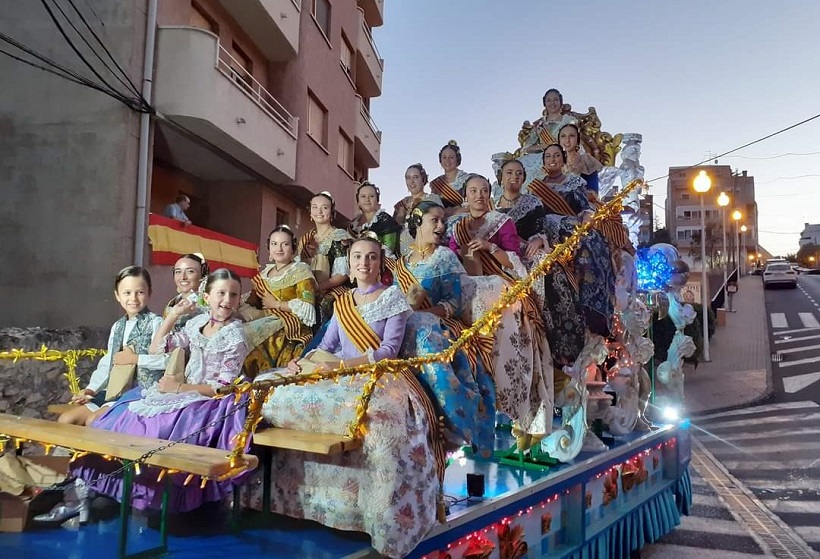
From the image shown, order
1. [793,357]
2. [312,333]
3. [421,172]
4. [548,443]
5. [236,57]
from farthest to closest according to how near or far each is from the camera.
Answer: [793,357]
[236,57]
[421,172]
[548,443]
[312,333]

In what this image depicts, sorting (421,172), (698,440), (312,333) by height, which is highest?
(421,172)

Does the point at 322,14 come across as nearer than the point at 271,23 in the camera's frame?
No

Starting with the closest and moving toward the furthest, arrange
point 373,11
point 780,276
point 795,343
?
point 795,343
point 373,11
point 780,276

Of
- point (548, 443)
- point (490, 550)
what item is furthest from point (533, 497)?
point (548, 443)

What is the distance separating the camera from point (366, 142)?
1730cm

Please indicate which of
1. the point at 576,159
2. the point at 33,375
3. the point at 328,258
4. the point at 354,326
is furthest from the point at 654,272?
the point at 33,375

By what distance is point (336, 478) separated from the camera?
2666 millimetres

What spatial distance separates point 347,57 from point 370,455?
15.3 m

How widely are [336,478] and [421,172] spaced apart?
3.14 m

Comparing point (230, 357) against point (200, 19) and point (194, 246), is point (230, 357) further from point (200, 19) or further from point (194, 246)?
point (200, 19)

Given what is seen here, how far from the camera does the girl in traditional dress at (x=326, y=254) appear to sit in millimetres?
4305

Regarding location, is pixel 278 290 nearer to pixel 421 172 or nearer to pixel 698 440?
pixel 421 172

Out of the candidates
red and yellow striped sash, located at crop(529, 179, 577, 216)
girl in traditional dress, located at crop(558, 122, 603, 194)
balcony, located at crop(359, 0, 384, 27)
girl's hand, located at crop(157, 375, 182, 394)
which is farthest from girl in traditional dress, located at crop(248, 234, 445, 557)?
balcony, located at crop(359, 0, 384, 27)

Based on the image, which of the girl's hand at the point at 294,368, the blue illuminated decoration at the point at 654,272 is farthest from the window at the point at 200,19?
the girl's hand at the point at 294,368
